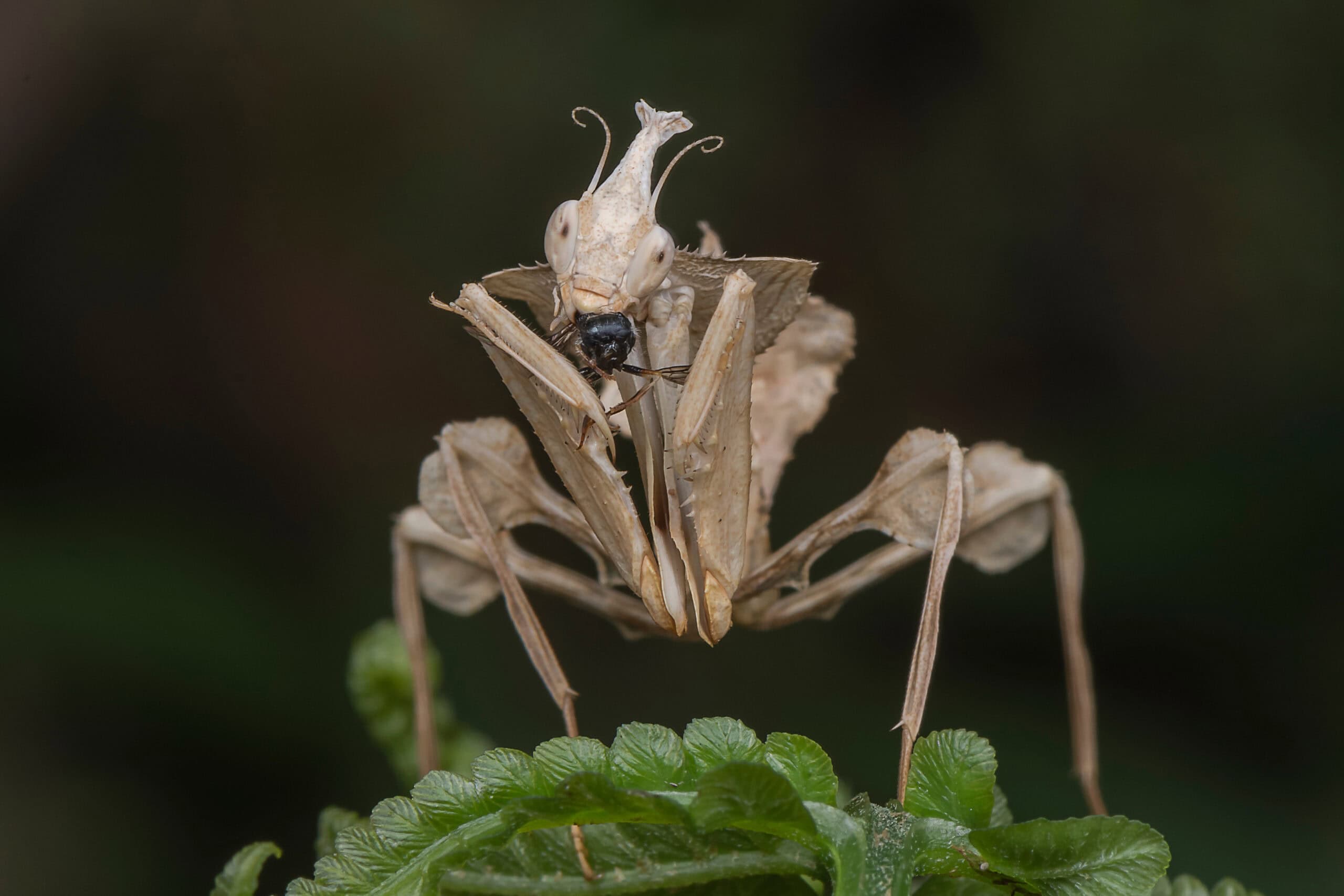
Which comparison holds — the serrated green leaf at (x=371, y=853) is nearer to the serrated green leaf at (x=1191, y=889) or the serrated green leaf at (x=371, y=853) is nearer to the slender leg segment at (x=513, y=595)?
the slender leg segment at (x=513, y=595)

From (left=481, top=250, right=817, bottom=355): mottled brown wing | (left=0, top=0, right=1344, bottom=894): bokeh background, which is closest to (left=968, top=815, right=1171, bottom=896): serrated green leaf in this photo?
(left=481, top=250, right=817, bottom=355): mottled brown wing

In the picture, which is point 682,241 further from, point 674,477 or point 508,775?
point 508,775

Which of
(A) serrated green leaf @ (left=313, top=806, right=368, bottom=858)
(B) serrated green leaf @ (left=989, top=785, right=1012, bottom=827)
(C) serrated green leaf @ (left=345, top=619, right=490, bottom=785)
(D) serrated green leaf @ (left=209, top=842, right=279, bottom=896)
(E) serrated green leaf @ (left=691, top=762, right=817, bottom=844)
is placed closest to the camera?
(E) serrated green leaf @ (left=691, top=762, right=817, bottom=844)

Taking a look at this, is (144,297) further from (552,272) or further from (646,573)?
(646,573)

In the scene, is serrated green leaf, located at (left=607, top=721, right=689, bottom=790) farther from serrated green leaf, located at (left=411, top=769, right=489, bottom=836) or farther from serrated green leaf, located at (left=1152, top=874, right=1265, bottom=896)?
serrated green leaf, located at (left=1152, top=874, right=1265, bottom=896)

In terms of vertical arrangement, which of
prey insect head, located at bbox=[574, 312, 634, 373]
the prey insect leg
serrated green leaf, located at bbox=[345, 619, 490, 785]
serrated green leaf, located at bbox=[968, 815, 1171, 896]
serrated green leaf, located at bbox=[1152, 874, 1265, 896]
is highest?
prey insect head, located at bbox=[574, 312, 634, 373]

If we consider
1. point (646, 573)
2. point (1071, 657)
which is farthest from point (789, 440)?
point (646, 573)
